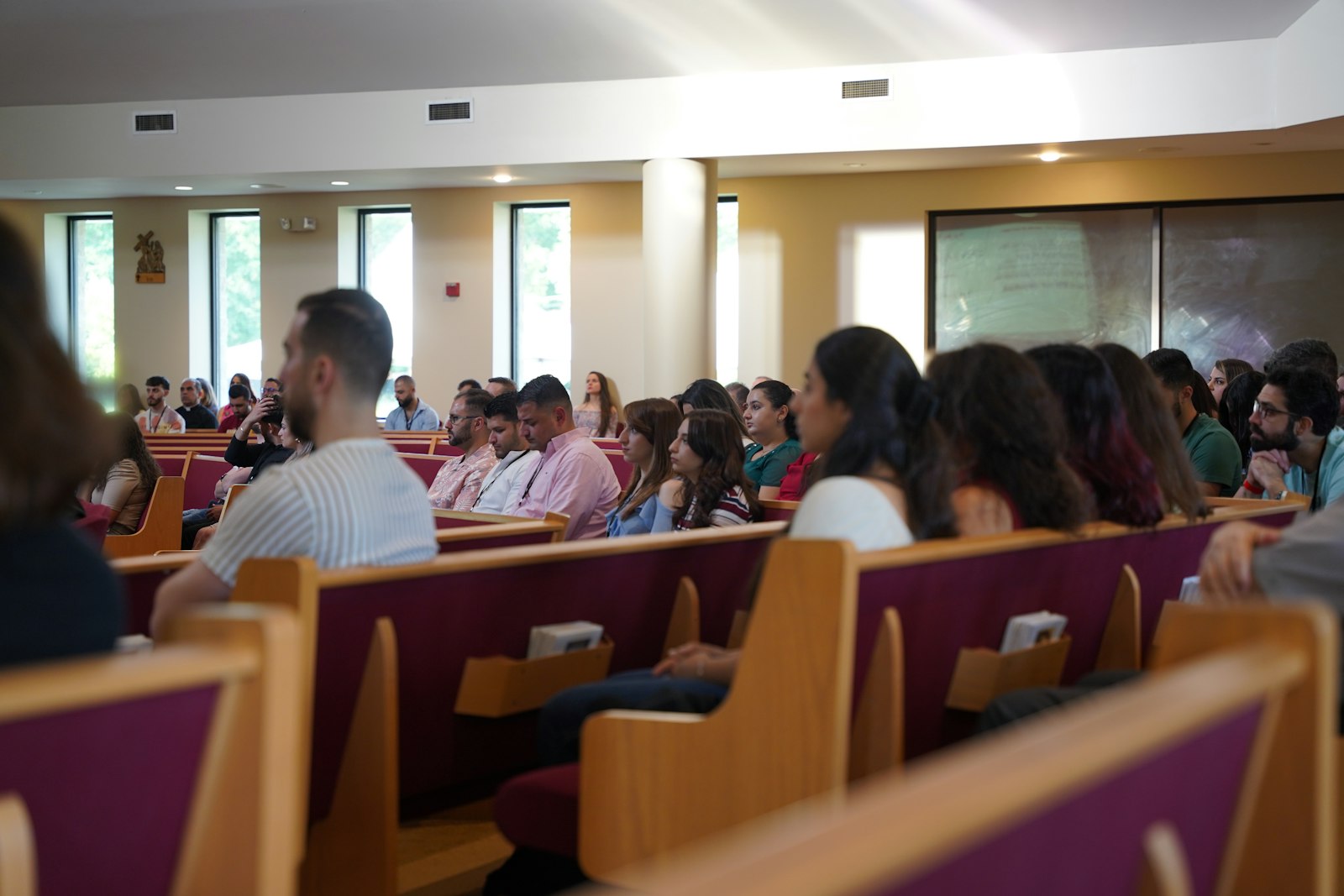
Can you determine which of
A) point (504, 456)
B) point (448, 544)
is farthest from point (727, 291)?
point (448, 544)

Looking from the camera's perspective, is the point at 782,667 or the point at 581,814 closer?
the point at 782,667

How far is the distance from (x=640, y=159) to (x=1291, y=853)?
942 cm

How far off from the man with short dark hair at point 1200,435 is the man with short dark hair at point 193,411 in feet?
32.3

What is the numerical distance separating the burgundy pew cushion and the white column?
26.3ft

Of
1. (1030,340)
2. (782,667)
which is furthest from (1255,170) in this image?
(782,667)

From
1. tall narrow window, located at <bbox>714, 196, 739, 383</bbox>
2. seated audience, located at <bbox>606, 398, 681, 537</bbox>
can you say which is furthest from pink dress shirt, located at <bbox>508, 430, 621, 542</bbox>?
tall narrow window, located at <bbox>714, 196, 739, 383</bbox>

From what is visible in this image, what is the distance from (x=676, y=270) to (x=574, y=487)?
17.6ft

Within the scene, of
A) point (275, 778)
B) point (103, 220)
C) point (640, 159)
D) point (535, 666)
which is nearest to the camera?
point (275, 778)

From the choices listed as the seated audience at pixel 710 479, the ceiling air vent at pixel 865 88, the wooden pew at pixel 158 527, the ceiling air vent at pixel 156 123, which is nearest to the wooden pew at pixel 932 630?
the seated audience at pixel 710 479

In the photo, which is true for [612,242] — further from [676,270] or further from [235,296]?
[235,296]

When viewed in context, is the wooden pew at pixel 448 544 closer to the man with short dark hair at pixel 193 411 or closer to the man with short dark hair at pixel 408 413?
the man with short dark hair at pixel 408 413

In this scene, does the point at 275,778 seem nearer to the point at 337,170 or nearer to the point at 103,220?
the point at 337,170

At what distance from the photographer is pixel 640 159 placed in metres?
10.2

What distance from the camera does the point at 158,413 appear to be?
12297mm
